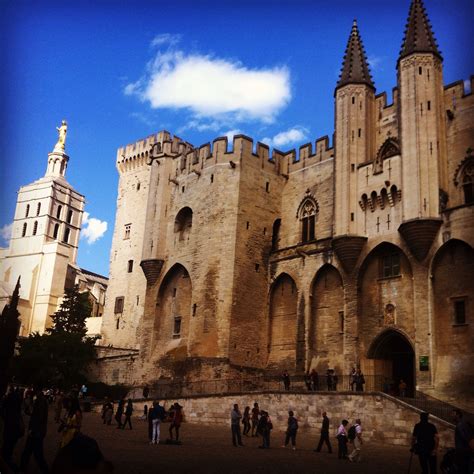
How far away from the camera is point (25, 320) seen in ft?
220

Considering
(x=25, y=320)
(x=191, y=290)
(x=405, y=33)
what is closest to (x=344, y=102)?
(x=405, y=33)

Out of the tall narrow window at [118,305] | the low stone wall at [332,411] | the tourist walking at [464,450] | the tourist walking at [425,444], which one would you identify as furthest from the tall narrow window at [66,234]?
the tourist walking at [464,450]

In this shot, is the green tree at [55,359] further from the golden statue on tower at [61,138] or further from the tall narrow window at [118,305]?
the golden statue on tower at [61,138]

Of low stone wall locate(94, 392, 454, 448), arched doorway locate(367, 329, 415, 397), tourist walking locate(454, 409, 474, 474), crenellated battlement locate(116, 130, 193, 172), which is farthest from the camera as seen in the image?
crenellated battlement locate(116, 130, 193, 172)

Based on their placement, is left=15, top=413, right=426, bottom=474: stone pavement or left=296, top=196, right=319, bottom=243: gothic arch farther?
left=296, top=196, right=319, bottom=243: gothic arch

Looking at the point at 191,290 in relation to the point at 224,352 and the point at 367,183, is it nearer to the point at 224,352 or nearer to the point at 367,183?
the point at 224,352

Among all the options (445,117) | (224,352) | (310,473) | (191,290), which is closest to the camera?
(310,473)

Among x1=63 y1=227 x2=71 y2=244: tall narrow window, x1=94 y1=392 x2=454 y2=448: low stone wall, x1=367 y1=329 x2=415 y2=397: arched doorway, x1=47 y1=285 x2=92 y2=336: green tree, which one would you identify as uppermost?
x1=63 y1=227 x2=71 y2=244: tall narrow window

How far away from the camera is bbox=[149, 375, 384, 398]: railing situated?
2773cm

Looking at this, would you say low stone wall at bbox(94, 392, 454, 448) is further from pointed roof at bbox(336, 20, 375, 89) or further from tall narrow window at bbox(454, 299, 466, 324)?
pointed roof at bbox(336, 20, 375, 89)

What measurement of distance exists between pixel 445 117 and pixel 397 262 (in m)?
7.07

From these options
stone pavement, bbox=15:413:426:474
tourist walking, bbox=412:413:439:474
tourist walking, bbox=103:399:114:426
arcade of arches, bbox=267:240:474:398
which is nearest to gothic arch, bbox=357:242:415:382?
arcade of arches, bbox=267:240:474:398

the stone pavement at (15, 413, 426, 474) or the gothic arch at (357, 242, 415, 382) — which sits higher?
the gothic arch at (357, 242, 415, 382)

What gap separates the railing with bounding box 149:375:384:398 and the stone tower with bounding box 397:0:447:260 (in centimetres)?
634
